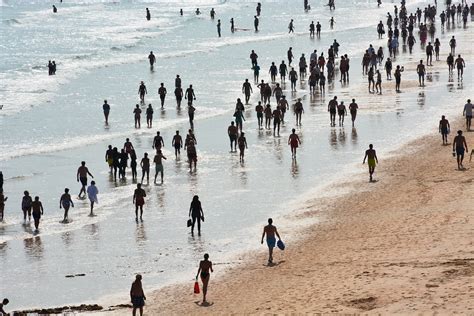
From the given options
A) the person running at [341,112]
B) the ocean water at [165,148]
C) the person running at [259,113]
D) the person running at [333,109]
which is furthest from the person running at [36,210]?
the person running at [341,112]

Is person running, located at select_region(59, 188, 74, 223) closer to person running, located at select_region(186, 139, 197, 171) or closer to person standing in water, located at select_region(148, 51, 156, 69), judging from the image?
person running, located at select_region(186, 139, 197, 171)

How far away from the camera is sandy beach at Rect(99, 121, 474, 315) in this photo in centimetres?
1734

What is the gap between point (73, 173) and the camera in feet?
103

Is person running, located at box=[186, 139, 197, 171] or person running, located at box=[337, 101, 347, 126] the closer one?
person running, located at box=[186, 139, 197, 171]

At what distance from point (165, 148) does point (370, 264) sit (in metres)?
15.6

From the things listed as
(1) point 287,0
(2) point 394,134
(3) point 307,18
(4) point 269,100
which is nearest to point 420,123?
(2) point 394,134

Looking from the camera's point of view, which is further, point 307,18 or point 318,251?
point 307,18

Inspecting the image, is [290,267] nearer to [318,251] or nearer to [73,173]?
[318,251]

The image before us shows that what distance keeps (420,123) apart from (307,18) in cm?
4766

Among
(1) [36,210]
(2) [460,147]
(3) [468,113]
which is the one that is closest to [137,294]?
(1) [36,210]

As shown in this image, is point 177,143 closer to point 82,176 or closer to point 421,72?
point 82,176

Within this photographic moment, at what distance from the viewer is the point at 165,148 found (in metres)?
34.3

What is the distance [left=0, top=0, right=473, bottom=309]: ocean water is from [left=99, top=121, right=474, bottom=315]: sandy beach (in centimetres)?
106

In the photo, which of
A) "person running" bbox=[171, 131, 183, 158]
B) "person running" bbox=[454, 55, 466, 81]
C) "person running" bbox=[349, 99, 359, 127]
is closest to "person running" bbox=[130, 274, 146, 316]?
"person running" bbox=[171, 131, 183, 158]
